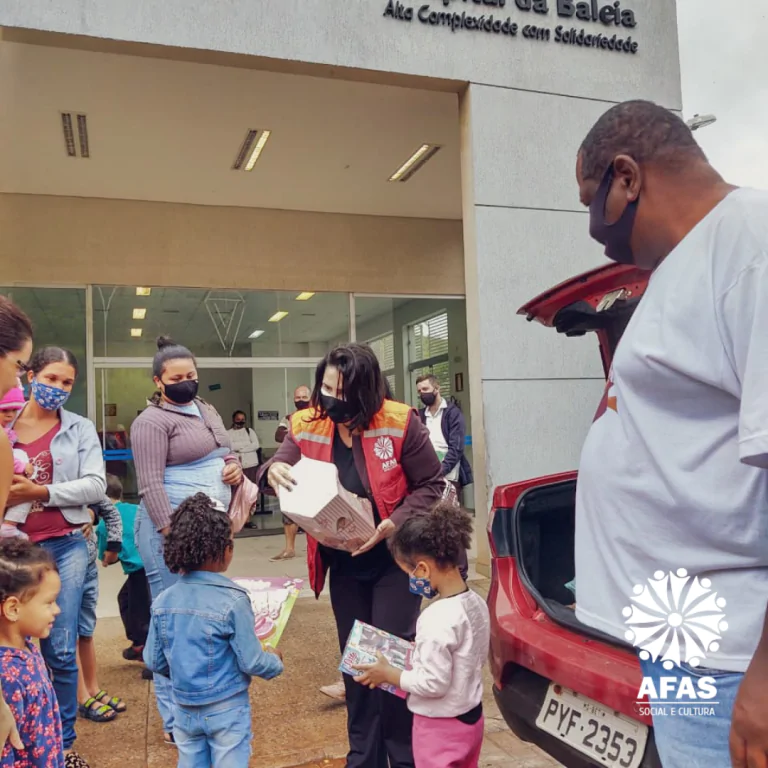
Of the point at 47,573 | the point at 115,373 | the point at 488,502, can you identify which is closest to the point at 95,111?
the point at 115,373

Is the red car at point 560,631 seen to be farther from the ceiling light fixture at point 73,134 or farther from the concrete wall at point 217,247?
the concrete wall at point 217,247

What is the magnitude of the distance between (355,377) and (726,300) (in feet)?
6.65

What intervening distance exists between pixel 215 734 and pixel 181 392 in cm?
173

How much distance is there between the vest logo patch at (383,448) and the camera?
3.17 metres

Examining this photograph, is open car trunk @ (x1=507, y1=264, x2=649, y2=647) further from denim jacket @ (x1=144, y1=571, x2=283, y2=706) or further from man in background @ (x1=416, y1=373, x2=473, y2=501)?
man in background @ (x1=416, y1=373, x2=473, y2=501)

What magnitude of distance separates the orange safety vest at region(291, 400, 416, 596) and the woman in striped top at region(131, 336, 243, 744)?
0.79 metres

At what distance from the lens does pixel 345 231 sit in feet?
34.8

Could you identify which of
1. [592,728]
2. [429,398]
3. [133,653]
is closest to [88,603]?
[133,653]

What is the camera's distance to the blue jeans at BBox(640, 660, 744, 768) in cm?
128

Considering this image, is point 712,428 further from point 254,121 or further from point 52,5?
point 254,121

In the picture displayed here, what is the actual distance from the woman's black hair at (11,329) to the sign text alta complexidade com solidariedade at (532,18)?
5371 mm

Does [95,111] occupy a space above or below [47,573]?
above

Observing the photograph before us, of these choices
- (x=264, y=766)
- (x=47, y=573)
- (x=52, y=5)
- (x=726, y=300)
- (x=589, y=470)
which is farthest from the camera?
(x=52, y=5)

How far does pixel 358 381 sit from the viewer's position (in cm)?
311
